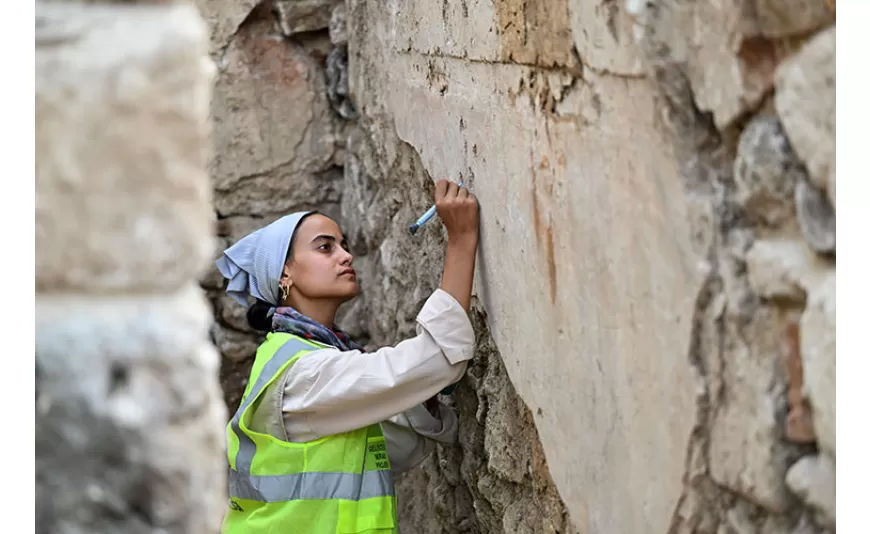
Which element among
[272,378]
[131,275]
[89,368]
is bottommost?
[272,378]

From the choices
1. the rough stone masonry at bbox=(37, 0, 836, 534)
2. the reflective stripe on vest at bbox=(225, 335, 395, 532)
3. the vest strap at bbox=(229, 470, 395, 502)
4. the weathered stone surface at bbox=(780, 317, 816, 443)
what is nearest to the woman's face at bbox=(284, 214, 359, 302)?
the reflective stripe on vest at bbox=(225, 335, 395, 532)

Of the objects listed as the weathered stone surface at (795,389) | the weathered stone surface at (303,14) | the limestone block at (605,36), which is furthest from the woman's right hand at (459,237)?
the weathered stone surface at (303,14)

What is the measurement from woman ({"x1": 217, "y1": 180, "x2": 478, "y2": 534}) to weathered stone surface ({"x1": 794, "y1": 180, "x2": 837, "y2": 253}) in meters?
0.95

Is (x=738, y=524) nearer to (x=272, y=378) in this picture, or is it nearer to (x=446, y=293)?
(x=446, y=293)

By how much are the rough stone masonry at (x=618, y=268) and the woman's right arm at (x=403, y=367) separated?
2.5 inches

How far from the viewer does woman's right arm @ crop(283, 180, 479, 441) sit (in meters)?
2.00

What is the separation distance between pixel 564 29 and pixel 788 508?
0.78 m

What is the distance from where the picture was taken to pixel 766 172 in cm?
116

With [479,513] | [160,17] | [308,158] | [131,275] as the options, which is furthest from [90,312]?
[308,158]

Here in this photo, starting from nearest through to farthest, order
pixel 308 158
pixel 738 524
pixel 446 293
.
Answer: pixel 738 524 → pixel 446 293 → pixel 308 158

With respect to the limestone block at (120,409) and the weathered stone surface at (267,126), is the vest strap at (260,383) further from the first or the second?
the weathered stone surface at (267,126)

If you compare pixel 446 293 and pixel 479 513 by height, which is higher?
pixel 446 293

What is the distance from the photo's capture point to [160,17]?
1.36m

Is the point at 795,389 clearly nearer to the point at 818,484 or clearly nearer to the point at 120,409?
the point at 818,484
